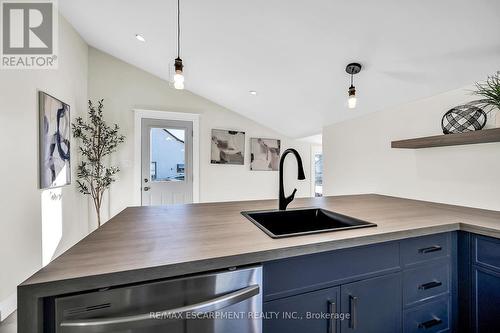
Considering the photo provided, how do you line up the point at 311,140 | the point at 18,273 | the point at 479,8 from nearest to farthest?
the point at 479,8
the point at 18,273
the point at 311,140

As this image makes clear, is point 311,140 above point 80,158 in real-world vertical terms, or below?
above

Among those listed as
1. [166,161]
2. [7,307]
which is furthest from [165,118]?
[7,307]

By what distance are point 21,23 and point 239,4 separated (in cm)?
208

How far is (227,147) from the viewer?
4.14 m

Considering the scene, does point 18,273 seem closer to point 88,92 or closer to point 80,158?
point 80,158

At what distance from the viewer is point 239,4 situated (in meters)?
1.73

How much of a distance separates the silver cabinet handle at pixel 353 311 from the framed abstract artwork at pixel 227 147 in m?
3.34

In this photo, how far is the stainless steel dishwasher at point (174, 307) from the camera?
613 mm

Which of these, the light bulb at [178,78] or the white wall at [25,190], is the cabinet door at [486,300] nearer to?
the light bulb at [178,78]

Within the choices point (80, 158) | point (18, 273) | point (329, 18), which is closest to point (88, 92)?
point (80, 158)

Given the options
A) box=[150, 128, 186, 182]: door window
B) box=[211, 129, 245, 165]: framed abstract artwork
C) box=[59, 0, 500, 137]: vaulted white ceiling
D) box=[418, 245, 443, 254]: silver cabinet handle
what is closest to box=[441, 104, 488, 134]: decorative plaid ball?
box=[59, 0, 500, 137]: vaulted white ceiling

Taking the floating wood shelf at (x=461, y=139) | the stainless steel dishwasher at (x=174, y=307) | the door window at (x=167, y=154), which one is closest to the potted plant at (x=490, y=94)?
the floating wood shelf at (x=461, y=139)

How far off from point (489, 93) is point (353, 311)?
1566 millimetres

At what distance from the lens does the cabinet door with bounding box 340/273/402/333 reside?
96 cm
